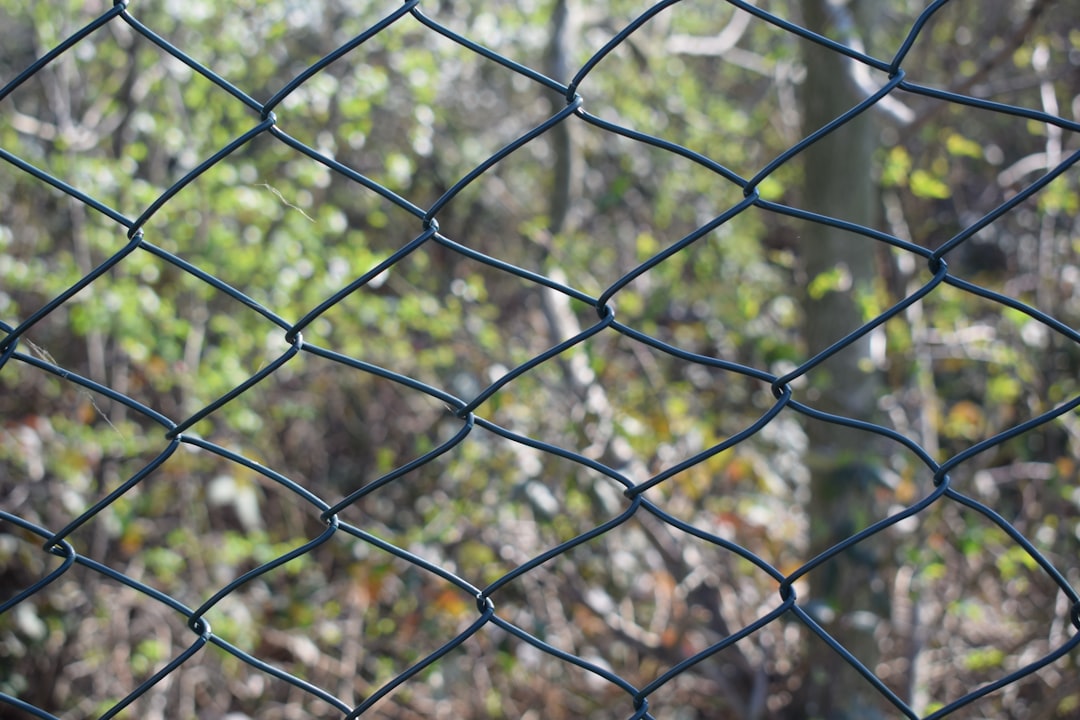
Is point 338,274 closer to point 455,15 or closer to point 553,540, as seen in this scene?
point 553,540

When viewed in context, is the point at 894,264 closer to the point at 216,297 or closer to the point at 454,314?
the point at 454,314

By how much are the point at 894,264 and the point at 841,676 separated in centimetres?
112

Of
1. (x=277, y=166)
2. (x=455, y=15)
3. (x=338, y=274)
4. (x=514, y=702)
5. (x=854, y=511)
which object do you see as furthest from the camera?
(x=455, y=15)

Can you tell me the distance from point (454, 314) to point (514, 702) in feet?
3.92

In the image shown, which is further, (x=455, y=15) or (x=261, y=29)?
(x=455, y=15)

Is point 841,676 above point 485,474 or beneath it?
beneath

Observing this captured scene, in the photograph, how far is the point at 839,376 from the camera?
241 cm

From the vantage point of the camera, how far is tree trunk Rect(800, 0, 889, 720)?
226cm

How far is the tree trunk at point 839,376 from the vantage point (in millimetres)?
2262

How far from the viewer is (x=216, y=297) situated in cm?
328

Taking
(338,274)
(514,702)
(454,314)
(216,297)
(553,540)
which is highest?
(216,297)

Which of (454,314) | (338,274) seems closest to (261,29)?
(338,274)

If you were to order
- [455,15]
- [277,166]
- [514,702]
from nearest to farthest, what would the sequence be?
[514,702] → [277,166] → [455,15]

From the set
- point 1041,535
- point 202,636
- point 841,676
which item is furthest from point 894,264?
point 202,636
